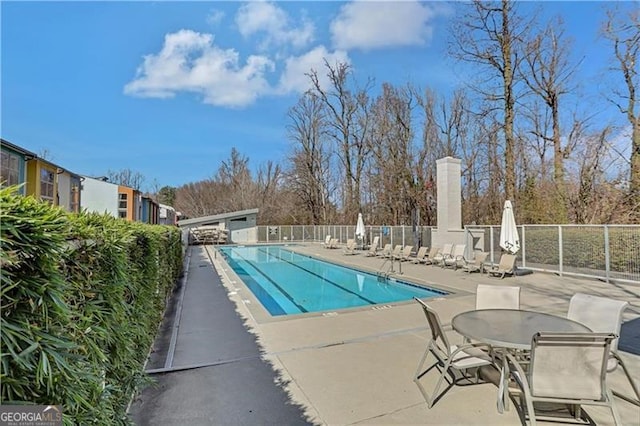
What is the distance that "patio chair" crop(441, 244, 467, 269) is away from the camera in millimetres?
11829

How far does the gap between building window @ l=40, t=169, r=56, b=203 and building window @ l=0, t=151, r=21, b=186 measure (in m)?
1.75

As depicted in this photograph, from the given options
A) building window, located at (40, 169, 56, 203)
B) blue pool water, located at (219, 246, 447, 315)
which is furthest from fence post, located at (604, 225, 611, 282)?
building window, located at (40, 169, 56, 203)

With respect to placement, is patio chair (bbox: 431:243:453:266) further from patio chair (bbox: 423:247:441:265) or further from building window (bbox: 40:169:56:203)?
building window (bbox: 40:169:56:203)

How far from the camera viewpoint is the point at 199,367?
147 inches

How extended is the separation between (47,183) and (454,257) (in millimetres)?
14490

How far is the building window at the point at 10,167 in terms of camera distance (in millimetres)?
8477

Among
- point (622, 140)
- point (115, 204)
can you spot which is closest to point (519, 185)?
point (622, 140)

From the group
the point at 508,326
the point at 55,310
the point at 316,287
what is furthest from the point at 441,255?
the point at 55,310

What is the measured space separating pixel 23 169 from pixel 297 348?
10209 millimetres

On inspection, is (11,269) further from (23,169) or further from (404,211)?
(404,211)

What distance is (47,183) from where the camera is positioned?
11.5m

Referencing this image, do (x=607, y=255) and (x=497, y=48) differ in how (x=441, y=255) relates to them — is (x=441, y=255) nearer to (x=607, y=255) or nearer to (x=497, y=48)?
(x=607, y=255)

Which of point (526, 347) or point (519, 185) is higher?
point (519, 185)

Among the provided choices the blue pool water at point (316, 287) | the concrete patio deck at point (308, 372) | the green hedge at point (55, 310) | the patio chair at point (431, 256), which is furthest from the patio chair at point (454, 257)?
the green hedge at point (55, 310)
